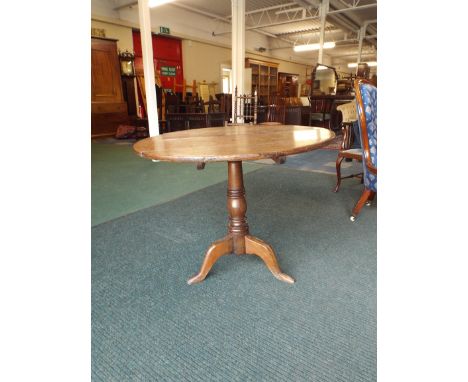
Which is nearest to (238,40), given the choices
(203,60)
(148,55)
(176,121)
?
(176,121)

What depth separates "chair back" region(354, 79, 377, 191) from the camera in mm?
1871

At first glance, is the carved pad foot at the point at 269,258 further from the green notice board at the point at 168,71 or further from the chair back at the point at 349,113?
the green notice board at the point at 168,71

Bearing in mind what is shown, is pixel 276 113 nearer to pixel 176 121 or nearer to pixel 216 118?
pixel 216 118

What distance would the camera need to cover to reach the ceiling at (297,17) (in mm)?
8109

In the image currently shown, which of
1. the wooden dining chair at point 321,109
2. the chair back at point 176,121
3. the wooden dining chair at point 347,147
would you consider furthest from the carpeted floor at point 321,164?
the chair back at point 176,121

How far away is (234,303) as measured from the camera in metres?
1.32

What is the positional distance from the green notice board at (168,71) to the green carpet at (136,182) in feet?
15.2

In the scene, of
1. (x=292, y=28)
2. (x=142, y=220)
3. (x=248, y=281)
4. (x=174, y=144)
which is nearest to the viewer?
(x=174, y=144)

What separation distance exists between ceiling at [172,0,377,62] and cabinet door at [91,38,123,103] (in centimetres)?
257

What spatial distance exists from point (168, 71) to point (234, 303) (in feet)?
28.4
